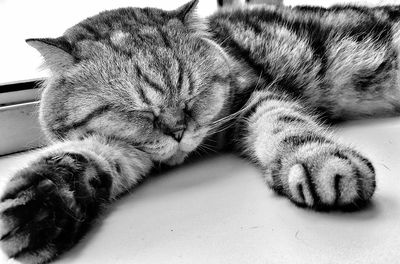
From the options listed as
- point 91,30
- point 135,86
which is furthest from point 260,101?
point 91,30

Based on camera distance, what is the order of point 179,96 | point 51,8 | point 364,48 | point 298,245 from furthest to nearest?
point 51,8 → point 364,48 → point 179,96 → point 298,245

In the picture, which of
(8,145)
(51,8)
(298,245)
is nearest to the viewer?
(298,245)

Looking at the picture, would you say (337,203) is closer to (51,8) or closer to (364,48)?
(364,48)

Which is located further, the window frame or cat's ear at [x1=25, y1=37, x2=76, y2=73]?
the window frame

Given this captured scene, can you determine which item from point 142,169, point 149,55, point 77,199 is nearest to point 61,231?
point 77,199

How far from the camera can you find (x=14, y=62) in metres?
1.61

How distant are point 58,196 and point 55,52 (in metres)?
0.41

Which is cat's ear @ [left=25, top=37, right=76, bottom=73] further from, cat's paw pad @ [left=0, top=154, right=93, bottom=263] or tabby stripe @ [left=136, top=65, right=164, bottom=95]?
cat's paw pad @ [left=0, top=154, right=93, bottom=263]

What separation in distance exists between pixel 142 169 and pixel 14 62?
910 millimetres

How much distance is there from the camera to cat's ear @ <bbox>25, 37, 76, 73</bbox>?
3.13 feet

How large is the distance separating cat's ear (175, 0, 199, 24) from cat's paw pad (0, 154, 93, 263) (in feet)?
1.95

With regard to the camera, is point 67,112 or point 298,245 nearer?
point 298,245

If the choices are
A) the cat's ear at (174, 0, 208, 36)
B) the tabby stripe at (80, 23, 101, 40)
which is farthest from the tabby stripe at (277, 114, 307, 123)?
the tabby stripe at (80, 23, 101, 40)

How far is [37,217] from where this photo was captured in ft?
2.21
